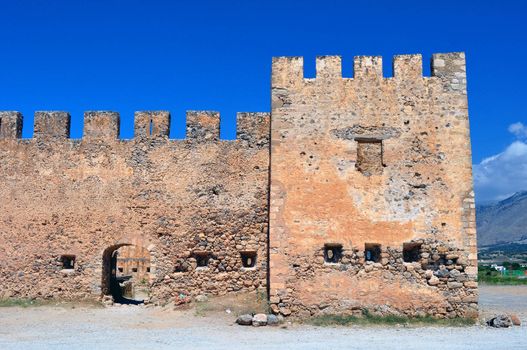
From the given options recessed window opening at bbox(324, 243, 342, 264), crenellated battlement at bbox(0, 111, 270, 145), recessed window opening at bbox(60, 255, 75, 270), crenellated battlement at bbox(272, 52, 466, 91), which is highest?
crenellated battlement at bbox(272, 52, 466, 91)

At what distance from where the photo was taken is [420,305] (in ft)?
40.7

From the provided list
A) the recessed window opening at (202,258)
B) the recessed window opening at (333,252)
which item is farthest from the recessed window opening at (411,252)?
the recessed window opening at (202,258)

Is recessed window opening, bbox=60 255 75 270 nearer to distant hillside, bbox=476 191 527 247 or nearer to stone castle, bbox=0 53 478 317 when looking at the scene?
stone castle, bbox=0 53 478 317

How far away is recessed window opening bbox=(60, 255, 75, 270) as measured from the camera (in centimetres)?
1478

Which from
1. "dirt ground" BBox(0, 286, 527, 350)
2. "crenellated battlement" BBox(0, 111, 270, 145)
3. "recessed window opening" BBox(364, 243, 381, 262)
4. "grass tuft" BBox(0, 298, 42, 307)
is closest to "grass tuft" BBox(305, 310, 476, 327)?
"dirt ground" BBox(0, 286, 527, 350)

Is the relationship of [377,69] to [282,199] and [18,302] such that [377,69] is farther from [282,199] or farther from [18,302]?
[18,302]

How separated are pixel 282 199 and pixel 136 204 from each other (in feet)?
14.1

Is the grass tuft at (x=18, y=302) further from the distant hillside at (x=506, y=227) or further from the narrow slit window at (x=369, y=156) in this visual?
the distant hillside at (x=506, y=227)

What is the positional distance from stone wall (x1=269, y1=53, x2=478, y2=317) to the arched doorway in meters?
5.84

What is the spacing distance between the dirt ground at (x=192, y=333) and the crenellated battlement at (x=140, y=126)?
4.60 meters

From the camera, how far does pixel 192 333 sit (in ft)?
36.1

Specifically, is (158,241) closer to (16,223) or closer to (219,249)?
(219,249)

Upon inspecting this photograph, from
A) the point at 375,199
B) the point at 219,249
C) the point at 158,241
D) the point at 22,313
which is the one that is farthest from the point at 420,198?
the point at 22,313

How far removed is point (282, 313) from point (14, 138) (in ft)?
29.1
